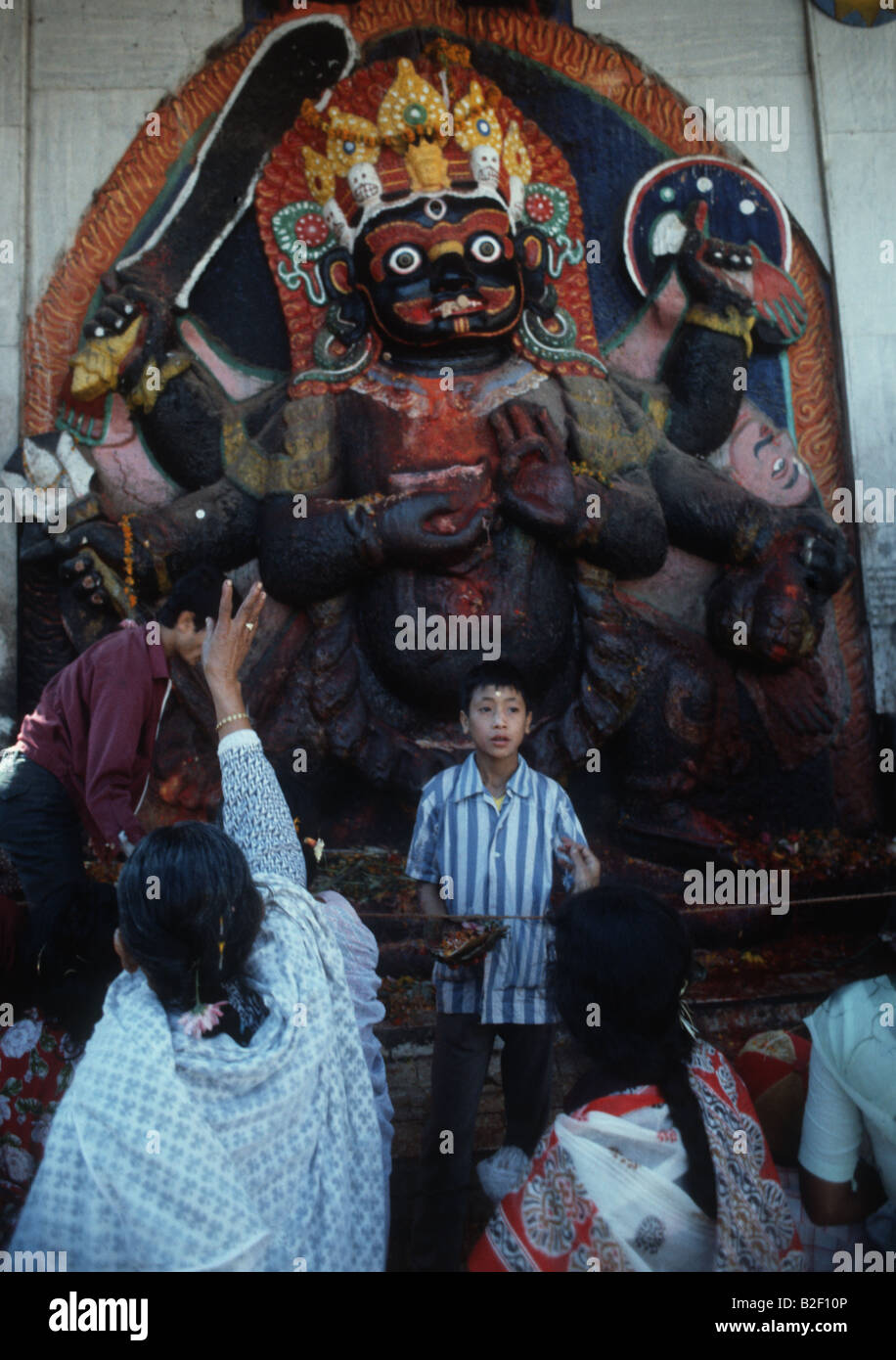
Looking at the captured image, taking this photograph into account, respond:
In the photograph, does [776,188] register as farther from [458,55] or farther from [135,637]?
[135,637]

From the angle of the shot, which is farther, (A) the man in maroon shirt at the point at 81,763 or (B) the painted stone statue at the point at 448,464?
(B) the painted stone statue at the point at 448,464

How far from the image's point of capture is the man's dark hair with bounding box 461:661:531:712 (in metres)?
3.40

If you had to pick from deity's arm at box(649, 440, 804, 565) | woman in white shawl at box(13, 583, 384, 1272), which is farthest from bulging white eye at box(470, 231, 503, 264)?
woman in white shawl at box(13, 583, 384, 1272)

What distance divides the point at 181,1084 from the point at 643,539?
3.75 meters

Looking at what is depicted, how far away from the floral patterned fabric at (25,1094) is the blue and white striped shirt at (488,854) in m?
1.08

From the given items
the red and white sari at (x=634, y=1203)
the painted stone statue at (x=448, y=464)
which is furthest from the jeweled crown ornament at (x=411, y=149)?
the red and white sari at (x=634, y=1203)

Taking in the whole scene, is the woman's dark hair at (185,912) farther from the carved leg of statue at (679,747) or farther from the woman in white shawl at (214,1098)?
the carved leg of statue at (679,747)

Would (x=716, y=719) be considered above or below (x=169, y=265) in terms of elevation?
below

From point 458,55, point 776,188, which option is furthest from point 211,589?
point 776,188

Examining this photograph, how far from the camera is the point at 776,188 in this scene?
5836mm

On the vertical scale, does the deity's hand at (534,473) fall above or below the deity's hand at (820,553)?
above

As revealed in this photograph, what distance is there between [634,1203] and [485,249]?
4.30 metres

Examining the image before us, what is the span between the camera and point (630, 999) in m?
2.21

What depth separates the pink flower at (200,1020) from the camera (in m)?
2.12
